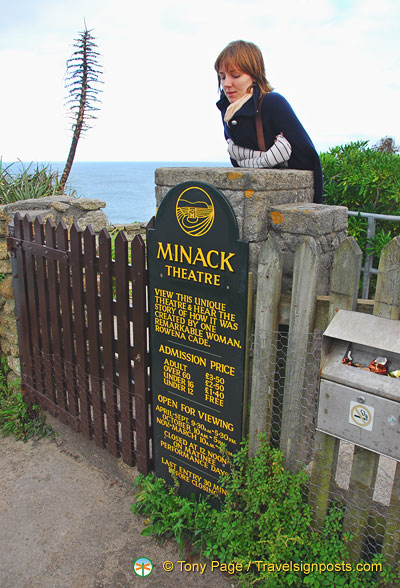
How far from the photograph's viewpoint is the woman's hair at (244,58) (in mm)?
2684

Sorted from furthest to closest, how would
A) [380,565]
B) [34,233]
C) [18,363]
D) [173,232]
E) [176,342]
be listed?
[18,363], [34,233], [176,342], [173,232], [380,565]

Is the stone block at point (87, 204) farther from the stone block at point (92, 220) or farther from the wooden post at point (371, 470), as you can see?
the wooden post at point (371, 470)

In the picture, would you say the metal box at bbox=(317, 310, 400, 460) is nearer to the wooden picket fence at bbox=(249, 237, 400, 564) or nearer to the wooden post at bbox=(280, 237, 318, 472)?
the wooden picket fence at bbox=(249, 237, 400, 564)

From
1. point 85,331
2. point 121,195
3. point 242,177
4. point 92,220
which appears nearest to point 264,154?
point 242,177

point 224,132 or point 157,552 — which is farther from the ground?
point 224,132

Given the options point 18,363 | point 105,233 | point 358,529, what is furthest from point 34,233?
point 358,529

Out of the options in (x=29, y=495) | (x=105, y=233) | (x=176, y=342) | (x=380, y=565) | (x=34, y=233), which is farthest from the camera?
(x=34, y=233)

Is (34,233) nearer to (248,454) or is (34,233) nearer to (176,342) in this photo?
(176,342)

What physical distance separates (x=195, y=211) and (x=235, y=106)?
2.50 ft

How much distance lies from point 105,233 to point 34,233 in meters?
1.03

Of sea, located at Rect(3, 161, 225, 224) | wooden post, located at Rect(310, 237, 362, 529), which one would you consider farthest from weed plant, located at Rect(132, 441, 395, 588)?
sea, located at Rect(3, 161, 225, 224)

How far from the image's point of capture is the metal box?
1.96 meters

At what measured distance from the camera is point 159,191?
9.55 ft

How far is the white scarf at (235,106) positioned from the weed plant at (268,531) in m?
2.00
